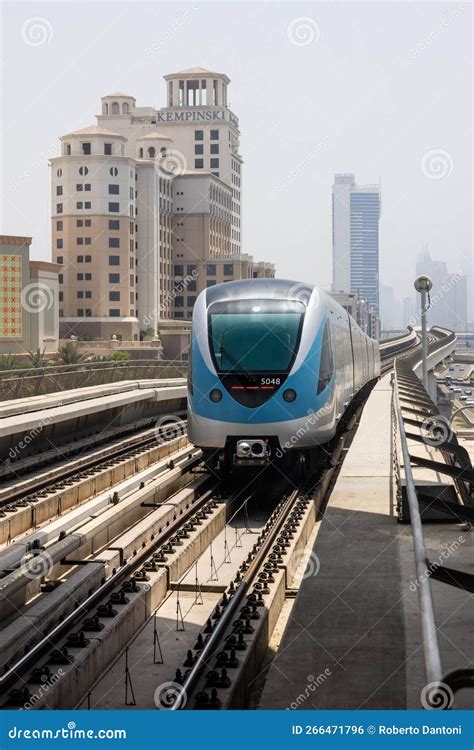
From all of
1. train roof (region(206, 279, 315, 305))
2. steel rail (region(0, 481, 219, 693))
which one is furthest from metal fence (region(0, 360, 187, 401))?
steel rail (region(0, 481, 219, 693))

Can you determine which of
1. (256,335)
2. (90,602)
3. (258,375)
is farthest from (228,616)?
(256,335)

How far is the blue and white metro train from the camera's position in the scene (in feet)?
49.1

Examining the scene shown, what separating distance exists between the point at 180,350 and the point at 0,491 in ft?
258

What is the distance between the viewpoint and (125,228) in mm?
95000

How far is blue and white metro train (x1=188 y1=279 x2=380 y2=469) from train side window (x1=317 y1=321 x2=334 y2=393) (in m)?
0.01

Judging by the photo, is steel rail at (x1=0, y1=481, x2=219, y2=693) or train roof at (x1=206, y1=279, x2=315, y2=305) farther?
train roof at (x1=206, y1=279, x2=315, y2=305)

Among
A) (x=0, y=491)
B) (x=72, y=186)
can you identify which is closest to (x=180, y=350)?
(x=72, y=186)

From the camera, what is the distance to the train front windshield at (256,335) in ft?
49.2

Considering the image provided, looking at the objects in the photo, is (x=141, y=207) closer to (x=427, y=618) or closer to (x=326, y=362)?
(x=326, y=362)

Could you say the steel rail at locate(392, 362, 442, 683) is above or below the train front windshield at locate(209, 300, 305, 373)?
below

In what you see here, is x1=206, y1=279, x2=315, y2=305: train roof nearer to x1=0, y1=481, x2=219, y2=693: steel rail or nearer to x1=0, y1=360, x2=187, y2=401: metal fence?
x1=0, y1=481, x2=219, y2=693: steel rail

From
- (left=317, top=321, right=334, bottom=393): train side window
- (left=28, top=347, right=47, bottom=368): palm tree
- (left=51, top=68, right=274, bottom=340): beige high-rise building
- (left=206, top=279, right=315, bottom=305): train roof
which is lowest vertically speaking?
(left=28, top=347, right=47, bottom=368): palm tree

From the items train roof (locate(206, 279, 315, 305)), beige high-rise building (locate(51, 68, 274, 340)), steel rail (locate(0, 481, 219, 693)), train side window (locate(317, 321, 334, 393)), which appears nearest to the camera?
steel rail (locate(0, 481, 219, 693))

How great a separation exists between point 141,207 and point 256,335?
85.8m
